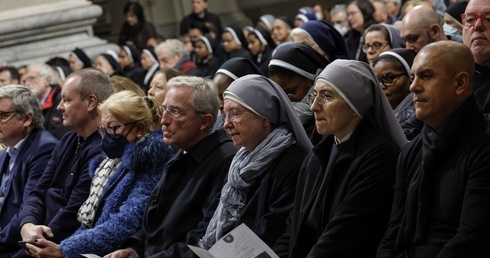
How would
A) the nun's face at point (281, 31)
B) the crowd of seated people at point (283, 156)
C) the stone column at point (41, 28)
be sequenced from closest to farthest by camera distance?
1. the crowd of seated people at point (283, 156)
2. the stone column at point (41, 28)
3. the nun's face at point (281, 31)

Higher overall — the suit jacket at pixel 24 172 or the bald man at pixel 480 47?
the bald man at pixel 480 47

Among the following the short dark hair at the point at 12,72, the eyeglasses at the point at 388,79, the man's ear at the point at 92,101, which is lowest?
the short dark hair at the point at 12,72

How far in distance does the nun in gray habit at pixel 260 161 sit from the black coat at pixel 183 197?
0.25 metres

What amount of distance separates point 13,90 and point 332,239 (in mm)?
3634

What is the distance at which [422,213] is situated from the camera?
4.46 meters

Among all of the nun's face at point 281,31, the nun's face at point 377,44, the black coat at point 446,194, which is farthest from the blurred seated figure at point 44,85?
the black coat at point 446,194

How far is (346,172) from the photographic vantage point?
4945 mm

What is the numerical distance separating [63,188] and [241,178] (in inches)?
80.3

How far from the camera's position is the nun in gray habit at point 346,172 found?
4824 mm

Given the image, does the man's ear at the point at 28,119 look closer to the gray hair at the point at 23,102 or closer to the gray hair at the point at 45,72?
the gray hair at the point at 23,102

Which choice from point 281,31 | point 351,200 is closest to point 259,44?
point 281,31

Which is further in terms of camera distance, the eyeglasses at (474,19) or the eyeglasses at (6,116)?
the eyeglasses at (6,116)

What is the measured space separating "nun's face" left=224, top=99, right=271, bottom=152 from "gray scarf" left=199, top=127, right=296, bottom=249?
7 centimetres

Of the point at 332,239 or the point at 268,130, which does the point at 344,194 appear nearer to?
the point at 332,239
